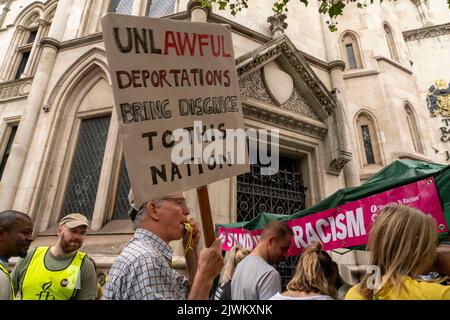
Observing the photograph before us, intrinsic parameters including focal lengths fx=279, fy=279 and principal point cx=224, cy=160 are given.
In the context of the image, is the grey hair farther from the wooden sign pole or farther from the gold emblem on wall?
the gold emblem on wall

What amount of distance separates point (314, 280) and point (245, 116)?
4.97 meters

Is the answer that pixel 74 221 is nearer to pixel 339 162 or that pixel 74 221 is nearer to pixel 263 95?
pixel 263 95

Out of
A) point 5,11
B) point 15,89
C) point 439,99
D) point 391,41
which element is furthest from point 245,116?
point 439,99

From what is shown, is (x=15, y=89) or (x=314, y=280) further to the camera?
(x=15, y=89)

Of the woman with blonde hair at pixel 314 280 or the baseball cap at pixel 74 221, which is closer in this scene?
the woman with blonde hair at pixel 314 280

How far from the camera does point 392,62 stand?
1128cm

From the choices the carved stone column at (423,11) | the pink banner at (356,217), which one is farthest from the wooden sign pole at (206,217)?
the carved stone column at (423,11)

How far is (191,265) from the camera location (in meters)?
1.88

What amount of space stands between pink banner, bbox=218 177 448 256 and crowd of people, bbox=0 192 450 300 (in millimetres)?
687

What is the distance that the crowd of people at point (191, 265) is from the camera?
1.27 m

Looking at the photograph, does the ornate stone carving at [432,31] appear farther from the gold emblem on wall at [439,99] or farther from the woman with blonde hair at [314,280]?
the woman with blonde hair at [314,280]

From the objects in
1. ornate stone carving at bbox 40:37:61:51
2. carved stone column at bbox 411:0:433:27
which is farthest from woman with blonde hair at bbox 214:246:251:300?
carved stone column at bbox 411:0:433:27

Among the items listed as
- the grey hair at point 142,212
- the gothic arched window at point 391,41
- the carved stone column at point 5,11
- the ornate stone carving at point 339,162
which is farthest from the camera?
the carved stone column at point 5,11

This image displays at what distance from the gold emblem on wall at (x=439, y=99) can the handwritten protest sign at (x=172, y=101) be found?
18120 mm
